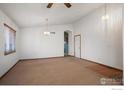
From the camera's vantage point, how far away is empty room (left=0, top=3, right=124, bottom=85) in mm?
3715

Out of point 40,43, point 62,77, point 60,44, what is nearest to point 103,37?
point 62,77

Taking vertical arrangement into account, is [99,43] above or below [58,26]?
below

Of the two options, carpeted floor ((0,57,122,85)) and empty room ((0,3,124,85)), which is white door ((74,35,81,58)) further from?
carpeted floor ((0,57,122,85))

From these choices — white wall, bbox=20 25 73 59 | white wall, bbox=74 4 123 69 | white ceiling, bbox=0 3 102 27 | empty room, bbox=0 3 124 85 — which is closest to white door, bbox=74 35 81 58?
empty room, bbox=0 3 124 85

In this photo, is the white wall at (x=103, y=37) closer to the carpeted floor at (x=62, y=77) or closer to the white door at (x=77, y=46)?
the white door at (x=77, y=46)

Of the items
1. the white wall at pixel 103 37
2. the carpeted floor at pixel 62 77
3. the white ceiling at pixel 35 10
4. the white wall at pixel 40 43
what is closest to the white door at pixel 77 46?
the white wall at pixel 103 37

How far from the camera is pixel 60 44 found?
9156 millimetres

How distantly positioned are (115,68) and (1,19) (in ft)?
15.5
